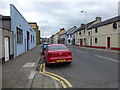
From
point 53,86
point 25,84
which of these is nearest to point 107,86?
point 53,86

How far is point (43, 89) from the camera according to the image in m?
4.06

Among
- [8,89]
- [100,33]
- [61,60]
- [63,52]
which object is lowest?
[8,89]

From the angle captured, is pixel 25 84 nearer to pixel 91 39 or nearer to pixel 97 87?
pixel 97 87

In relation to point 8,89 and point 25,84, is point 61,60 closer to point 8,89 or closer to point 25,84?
point 25,84

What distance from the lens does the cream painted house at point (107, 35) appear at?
21091 mm

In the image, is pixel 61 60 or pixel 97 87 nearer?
pixel 97 87

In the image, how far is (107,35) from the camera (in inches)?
938

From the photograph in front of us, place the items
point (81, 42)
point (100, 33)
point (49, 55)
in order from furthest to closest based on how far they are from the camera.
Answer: point (81, 42)
point (100, 33)
point (49, 55)

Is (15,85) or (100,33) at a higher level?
(100,33)

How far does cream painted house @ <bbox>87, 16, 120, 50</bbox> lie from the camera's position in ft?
69.2

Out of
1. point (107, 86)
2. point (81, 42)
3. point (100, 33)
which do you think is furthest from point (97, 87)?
point (81, 42)

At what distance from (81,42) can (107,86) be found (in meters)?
35.8

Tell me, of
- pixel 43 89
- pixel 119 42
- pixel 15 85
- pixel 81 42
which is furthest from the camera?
pixel 81 42

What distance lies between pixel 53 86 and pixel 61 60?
3363 mm
